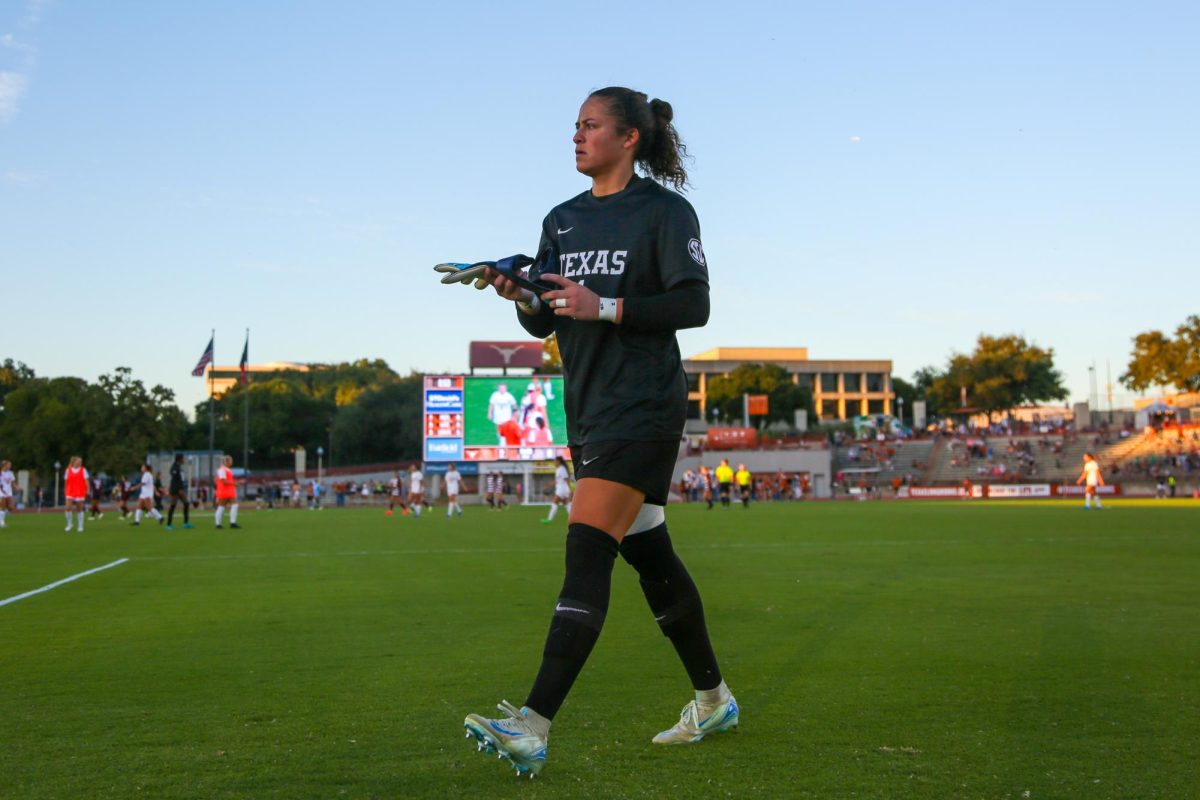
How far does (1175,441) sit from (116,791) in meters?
71.0

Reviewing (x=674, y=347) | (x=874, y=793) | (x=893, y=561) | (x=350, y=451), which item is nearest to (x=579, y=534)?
(x=674, y=347)

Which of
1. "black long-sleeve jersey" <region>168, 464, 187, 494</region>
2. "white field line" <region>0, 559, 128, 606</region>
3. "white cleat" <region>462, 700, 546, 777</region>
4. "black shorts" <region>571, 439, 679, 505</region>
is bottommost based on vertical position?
"white field line" <region>0, 559, 128, 606</region>

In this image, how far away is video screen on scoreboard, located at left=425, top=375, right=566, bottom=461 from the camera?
5244cm

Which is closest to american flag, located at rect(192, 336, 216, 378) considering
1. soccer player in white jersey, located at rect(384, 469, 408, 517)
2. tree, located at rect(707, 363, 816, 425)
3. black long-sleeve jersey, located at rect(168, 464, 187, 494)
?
soccer player in white jersey, located at rect(384, 469, 408, 517)

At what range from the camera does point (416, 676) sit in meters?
5.23

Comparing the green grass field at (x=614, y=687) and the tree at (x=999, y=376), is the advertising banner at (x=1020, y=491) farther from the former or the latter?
the green grass field at (x=614, y=687)

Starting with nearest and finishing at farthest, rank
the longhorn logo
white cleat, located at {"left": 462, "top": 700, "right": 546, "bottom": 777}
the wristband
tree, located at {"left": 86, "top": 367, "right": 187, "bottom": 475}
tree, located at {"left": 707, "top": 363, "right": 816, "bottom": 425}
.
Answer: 1. white cleat, located at {"left": 462, "top": 700, "right": 546, "bottom": 777}
2. the wristband
3. tree, located at {"left": 86, "top": 367, "right": 187, "bottom": 475}
4. the longhorn logo
5. tree, located at {"left": 707, "top": 363, "right": 816, "bottom": 425}

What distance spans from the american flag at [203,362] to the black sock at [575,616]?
147 feet

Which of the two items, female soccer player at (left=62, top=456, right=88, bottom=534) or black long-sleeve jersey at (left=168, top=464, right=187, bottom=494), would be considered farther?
black long-sleeve jersey at (left=168, top=464, right=187, bottom=494)

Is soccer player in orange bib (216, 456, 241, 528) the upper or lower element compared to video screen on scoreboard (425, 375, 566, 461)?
lower

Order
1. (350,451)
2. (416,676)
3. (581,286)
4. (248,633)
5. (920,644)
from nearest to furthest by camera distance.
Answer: (581,286), (416,676), (920,644), (248,633), (350,451)

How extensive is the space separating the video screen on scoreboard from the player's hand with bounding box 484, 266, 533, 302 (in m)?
48.5

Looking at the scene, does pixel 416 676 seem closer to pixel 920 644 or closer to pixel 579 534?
pixel 579 534

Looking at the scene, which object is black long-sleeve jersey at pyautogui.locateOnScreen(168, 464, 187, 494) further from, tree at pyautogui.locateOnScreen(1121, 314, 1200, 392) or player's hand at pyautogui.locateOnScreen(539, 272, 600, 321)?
tree at pyautogui.locateOnScreen(1121, 314, 1200, 392)
